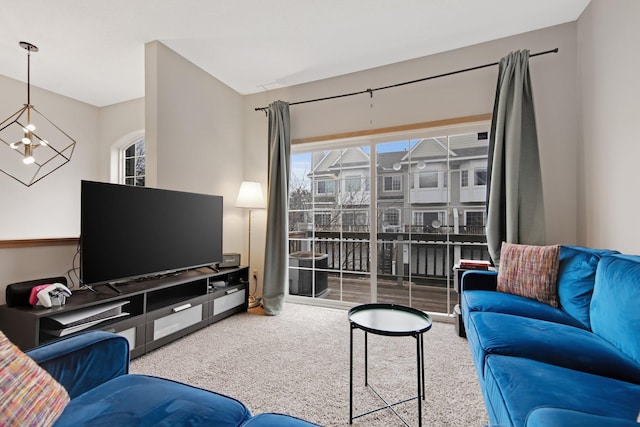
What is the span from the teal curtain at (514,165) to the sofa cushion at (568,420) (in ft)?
6.15

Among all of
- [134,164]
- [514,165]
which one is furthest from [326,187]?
[134,164]

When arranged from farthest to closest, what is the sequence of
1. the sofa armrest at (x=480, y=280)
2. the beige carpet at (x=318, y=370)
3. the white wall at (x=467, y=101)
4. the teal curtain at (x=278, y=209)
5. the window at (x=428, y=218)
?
the teal curtain at (x=278, y=209) → the window at (x=428, y=218) → the white wall at (x=467, y=101) → the sofa armrest at (x=480, y=280) → the beige carpet at (x=318, y=370)

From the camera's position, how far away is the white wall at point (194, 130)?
2684 mm

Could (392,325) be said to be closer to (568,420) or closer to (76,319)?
(568,420)

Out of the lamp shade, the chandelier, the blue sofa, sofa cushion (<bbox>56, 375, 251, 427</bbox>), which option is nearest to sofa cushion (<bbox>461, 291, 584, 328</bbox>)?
the blue sofa

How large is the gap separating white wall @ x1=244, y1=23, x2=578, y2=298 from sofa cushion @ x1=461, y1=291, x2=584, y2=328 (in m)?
0.99

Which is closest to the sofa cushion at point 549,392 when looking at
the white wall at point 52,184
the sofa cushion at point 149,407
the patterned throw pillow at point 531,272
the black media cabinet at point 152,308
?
the sofa cushion at point 149,407

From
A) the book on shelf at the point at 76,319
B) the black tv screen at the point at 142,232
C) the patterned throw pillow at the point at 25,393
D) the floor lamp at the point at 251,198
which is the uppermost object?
the floor lamp at the point at 251,198

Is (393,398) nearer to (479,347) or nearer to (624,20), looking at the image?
(479,347)

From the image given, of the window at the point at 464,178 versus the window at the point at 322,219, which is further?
the window at the point at 322,219

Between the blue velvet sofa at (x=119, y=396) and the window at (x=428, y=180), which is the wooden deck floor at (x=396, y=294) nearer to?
the window at (x=428, y=180)

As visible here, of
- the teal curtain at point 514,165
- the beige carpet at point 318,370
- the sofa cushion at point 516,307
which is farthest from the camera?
the teal curtain at point 514,165

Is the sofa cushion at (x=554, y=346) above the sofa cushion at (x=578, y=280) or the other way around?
the other way around

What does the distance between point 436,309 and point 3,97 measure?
17.5 feet
